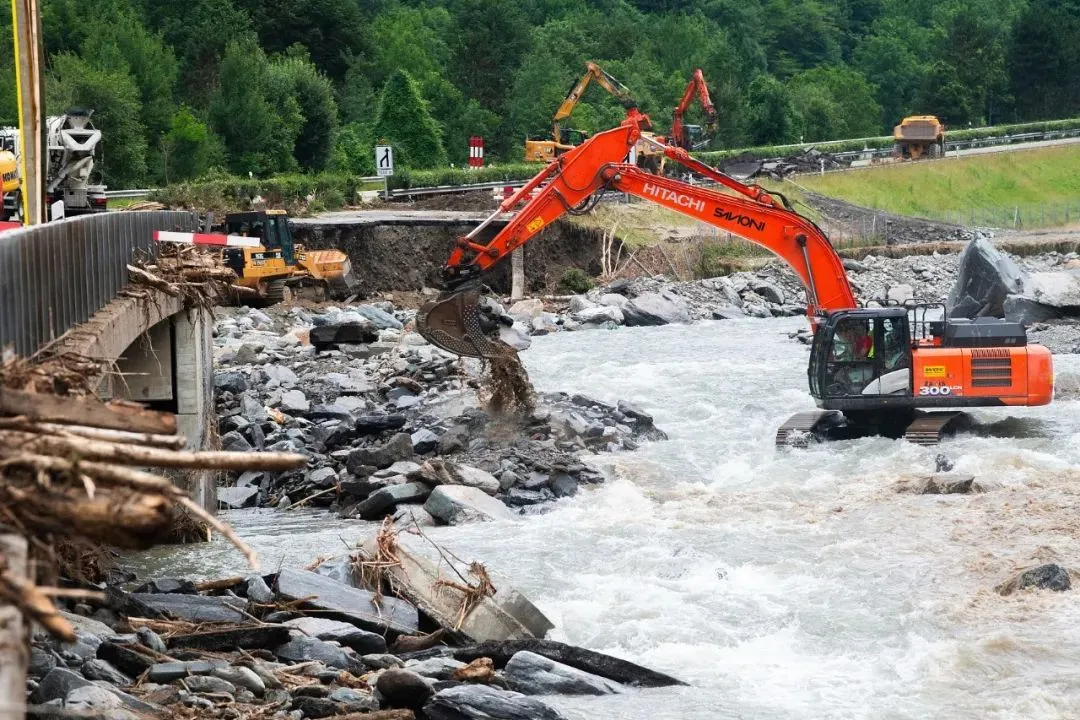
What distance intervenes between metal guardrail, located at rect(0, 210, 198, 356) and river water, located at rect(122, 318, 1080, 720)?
337 centimetres

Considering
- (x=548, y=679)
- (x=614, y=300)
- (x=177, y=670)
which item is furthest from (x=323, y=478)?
(x=614, y=300)

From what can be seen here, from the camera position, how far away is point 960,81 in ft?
311

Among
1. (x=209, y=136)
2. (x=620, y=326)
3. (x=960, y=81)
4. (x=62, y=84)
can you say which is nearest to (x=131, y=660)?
(x=620, y=326)

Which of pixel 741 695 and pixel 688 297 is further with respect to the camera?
pixel 688 297

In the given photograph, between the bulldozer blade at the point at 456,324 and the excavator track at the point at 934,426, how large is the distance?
20.1 ft

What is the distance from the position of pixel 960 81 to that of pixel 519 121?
32930 mm

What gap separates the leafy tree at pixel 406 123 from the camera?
209 ft

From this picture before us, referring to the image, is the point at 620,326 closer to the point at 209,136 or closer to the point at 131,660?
the point at 209,136

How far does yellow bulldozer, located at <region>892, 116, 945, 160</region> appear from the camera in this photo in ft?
243

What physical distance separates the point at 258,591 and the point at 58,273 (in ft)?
11.0

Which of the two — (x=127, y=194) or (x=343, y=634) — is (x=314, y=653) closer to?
(x=343, y=634)

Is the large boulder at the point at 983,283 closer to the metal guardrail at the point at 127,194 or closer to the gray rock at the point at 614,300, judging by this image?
the gray rock at the point at 614,300

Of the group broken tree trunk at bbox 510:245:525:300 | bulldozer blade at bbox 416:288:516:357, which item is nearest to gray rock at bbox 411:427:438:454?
bulldozer blade at bbox 416:288:516:357

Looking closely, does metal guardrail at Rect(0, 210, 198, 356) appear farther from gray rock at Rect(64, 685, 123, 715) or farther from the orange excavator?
the orange excavator
